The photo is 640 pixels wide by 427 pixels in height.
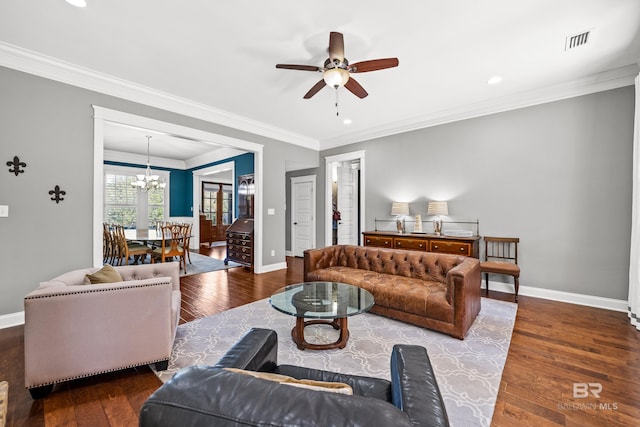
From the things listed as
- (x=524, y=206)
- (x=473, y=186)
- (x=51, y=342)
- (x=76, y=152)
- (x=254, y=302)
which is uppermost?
(x=76, y=152)

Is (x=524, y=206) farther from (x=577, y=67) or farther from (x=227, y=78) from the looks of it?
(x=227, y=78)

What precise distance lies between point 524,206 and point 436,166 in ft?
4.72

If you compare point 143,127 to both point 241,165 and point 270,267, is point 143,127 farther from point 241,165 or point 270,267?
point 270,267

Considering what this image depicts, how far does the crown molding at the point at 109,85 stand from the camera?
2828 millimetres

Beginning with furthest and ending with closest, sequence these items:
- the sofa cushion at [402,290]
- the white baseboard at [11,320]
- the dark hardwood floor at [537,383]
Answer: the white baseboard at [11,320]
the sofa cushion at [402,290]
the dark hardwood floor at [537,383]

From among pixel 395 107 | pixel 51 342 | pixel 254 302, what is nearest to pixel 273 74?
pixel 395 107

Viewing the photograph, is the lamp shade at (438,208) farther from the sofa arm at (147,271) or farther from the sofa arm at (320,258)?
the sofa arm at (147,271)

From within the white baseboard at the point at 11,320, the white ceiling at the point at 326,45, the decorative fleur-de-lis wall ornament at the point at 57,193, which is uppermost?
the white ceiling at the point at 326,45

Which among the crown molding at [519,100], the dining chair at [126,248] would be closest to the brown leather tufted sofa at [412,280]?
the crown molding at [519,100]

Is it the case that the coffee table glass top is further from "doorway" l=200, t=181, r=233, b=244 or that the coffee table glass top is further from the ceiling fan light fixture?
"doorway" l=200, t=181, r=233, b=244

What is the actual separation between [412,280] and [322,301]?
4.28 feet

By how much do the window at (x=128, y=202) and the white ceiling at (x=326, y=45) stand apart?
527 centimetres

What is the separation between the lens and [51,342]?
1.71 metres

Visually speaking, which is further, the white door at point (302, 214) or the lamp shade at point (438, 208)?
the white door at point (302, 214)
